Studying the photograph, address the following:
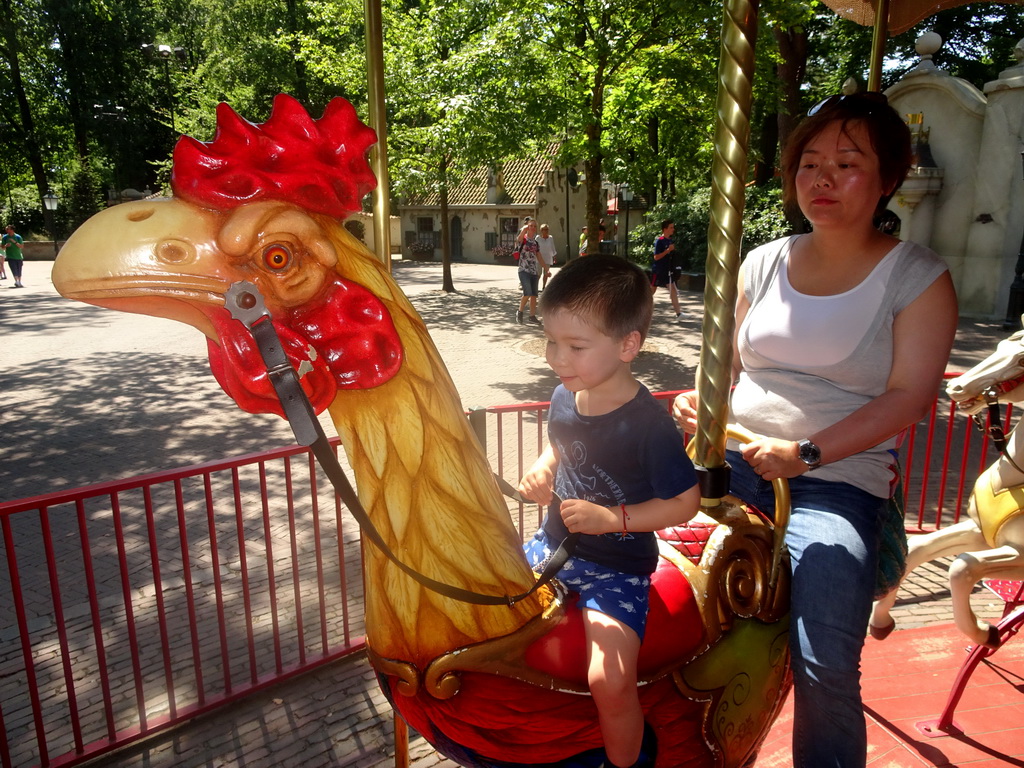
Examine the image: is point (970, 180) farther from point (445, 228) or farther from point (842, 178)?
point (842, 178)

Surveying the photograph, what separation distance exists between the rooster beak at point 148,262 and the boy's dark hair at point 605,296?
2.21 ft

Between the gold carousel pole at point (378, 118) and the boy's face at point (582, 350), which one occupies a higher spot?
the gold carousel pole at point (378, 118)

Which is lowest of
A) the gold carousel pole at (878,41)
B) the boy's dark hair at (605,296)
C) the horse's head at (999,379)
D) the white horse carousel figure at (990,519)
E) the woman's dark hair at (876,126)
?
the white horse carousel figure at (990,519)

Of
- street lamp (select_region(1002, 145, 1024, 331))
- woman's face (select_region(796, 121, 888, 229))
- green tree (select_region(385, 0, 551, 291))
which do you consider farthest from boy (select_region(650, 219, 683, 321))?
woman's face (select_region(796, 121, 888, 229))

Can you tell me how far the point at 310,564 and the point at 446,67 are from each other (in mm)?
8134

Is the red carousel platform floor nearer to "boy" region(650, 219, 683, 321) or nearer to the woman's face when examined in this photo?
the woman's face

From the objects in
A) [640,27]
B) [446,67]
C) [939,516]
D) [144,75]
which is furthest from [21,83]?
[939,516]

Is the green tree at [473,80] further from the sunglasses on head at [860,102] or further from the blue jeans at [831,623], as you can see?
the blue jeans at [831,623]

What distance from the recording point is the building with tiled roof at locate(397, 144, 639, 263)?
123 ft

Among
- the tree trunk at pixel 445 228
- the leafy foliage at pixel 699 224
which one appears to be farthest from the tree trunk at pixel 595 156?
the tree trunk at pixel 445 228

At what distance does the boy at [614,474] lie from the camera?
150 centimetres

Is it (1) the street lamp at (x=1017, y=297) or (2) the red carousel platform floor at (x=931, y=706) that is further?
(1) the street lamp at (x=1017, y=297)

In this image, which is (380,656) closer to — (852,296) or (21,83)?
(852,296)

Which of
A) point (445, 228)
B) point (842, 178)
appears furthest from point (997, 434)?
point (445, 228)
